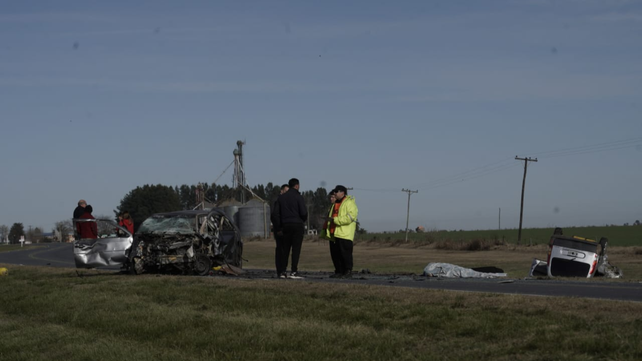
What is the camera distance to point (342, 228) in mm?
16875

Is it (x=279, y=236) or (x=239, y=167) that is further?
(x=239, y=167)

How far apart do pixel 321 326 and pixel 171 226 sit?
397 inches

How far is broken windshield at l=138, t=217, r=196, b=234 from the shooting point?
1835cm

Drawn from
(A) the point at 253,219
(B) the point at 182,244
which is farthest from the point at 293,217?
(A) the point at 253,219

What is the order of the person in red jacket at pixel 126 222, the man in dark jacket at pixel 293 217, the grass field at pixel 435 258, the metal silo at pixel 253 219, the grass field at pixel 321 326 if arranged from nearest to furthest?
1. the grass field at pixel 321 326
2. the man in dark jacket at pixel 293 217
3. the person in red jacket at pixel 126 222
4. the grass field at pixel 435 258
5. the metal silo at pixel 253 219

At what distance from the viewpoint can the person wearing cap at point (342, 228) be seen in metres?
16.8

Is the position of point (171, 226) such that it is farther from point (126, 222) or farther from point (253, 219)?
point (253, 219)

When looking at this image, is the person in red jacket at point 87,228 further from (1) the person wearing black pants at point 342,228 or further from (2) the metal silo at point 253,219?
(2) the metal silo at point 253,219

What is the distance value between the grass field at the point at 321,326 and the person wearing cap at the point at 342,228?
3.84m

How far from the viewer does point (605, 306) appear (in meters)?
8.98

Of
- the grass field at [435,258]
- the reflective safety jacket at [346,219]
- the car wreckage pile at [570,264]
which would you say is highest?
the reflective safety jacket at [346,219]

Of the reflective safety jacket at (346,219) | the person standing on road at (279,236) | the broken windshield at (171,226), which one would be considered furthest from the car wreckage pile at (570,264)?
the broken windshield at (171,226)

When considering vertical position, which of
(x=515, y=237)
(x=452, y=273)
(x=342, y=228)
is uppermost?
(x=515, y=237)

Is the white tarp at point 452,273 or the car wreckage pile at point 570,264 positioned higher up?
the car wreckage pile at point 570,264
